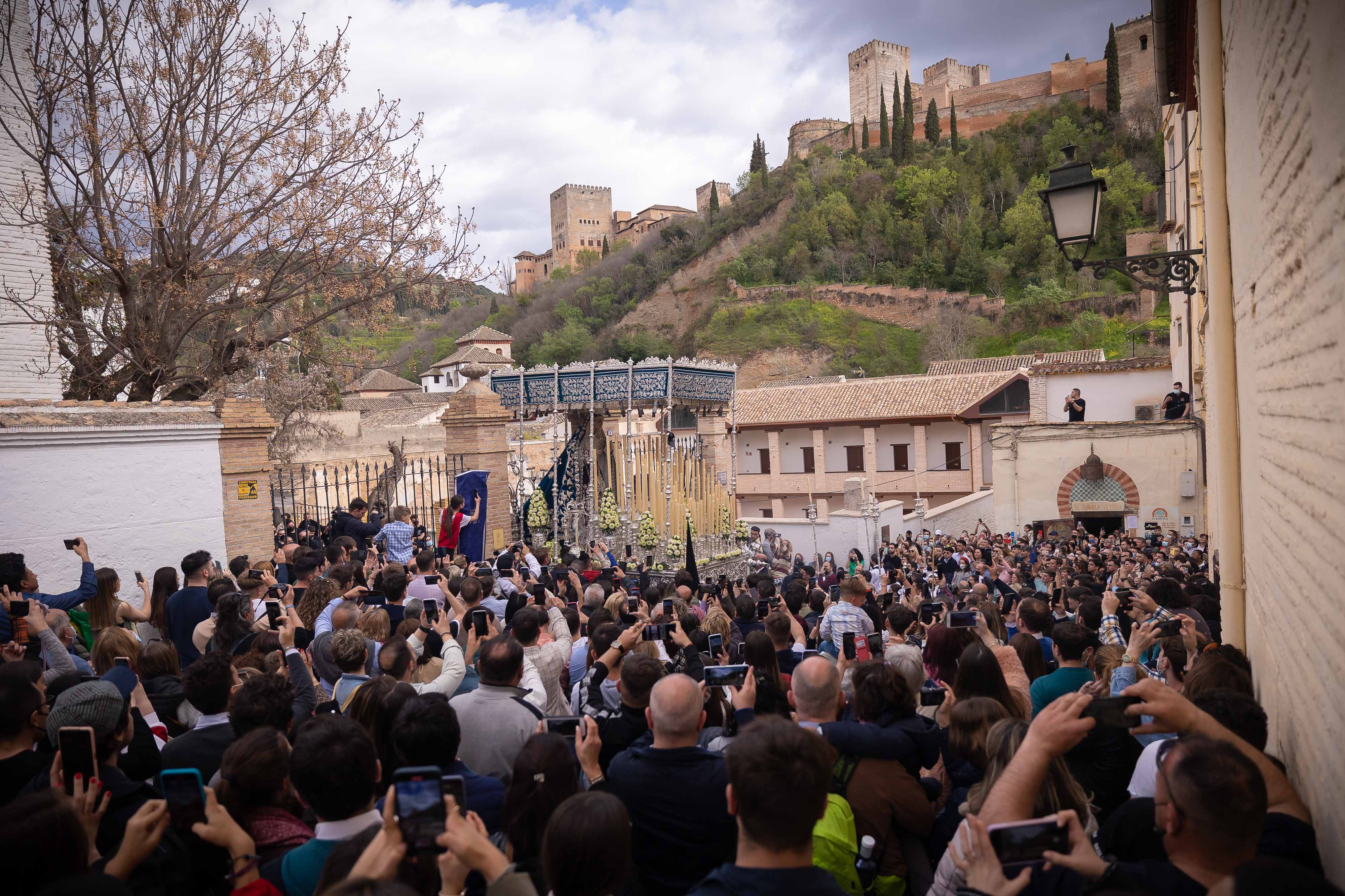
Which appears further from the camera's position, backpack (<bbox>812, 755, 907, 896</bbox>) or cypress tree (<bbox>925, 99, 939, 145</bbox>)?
cypress tree (<bbox>925, 99, 939, 145</bbox>)

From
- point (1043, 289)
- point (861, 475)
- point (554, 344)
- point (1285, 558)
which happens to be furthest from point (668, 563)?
point (554, 344)

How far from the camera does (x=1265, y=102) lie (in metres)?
3.43

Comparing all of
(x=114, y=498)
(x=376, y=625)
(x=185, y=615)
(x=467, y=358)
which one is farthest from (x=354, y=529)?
(x=467, y=358)

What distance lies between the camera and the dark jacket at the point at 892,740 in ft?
10.2

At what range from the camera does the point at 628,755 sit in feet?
9.53

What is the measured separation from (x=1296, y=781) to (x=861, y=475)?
98.8 feet

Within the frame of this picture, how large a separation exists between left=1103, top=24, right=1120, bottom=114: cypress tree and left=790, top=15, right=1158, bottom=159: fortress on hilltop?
40.1 inches

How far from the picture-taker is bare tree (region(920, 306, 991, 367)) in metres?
45.9

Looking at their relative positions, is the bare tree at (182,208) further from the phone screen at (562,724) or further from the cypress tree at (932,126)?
the cypress tree at (932,126)

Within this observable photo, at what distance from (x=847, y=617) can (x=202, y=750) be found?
3.71 m

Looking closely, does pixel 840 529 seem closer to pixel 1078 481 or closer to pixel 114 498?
pixel 1078 481

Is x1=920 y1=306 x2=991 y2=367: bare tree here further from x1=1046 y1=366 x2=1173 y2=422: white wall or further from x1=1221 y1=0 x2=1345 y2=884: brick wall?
x1=1221 y1=0 x2=1345 y2=884: brick wall

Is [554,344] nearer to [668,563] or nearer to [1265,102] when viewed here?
[668,563]

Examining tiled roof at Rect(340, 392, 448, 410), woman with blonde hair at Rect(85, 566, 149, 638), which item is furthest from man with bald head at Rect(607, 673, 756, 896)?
Answer: tiled roof at Rect(340, 392, 448, 410)
